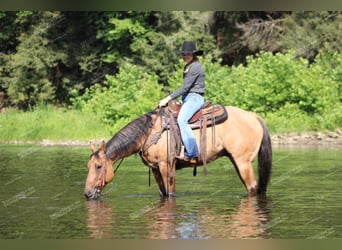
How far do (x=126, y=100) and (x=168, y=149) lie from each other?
18.3 meters

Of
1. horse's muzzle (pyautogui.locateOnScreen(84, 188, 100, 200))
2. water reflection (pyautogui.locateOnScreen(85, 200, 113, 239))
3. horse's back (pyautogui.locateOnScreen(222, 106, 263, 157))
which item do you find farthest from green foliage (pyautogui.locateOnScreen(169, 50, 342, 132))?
water reflection (pyautogui.locateOnScreen(85, 200, 113, 239))

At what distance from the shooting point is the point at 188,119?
1191 centimetres

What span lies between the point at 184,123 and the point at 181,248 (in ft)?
19.0

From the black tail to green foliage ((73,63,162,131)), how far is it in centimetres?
1627

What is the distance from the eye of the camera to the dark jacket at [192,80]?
1183 centimetres

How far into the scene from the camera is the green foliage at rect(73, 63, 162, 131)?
2894cm

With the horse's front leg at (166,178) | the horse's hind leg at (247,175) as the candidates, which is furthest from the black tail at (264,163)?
the horse's front leg at (166,178)

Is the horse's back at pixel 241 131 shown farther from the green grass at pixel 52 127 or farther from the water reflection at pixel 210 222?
the green grass at pixel 52 127

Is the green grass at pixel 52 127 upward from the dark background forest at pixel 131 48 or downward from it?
downward

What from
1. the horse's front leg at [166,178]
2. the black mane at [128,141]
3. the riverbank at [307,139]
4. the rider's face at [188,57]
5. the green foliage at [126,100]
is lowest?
the riverbank at [307,139]

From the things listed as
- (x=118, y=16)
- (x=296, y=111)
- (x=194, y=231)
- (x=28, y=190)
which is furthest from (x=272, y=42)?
(x=194, y=231)

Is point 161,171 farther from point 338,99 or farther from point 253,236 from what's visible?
point 338,99

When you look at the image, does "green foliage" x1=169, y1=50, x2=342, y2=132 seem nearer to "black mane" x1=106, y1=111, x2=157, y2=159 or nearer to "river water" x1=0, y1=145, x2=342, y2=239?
"river water" x1=0, y1=145, x2=342, y2=239

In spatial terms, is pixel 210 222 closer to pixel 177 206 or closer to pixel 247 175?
pixel 177 206
